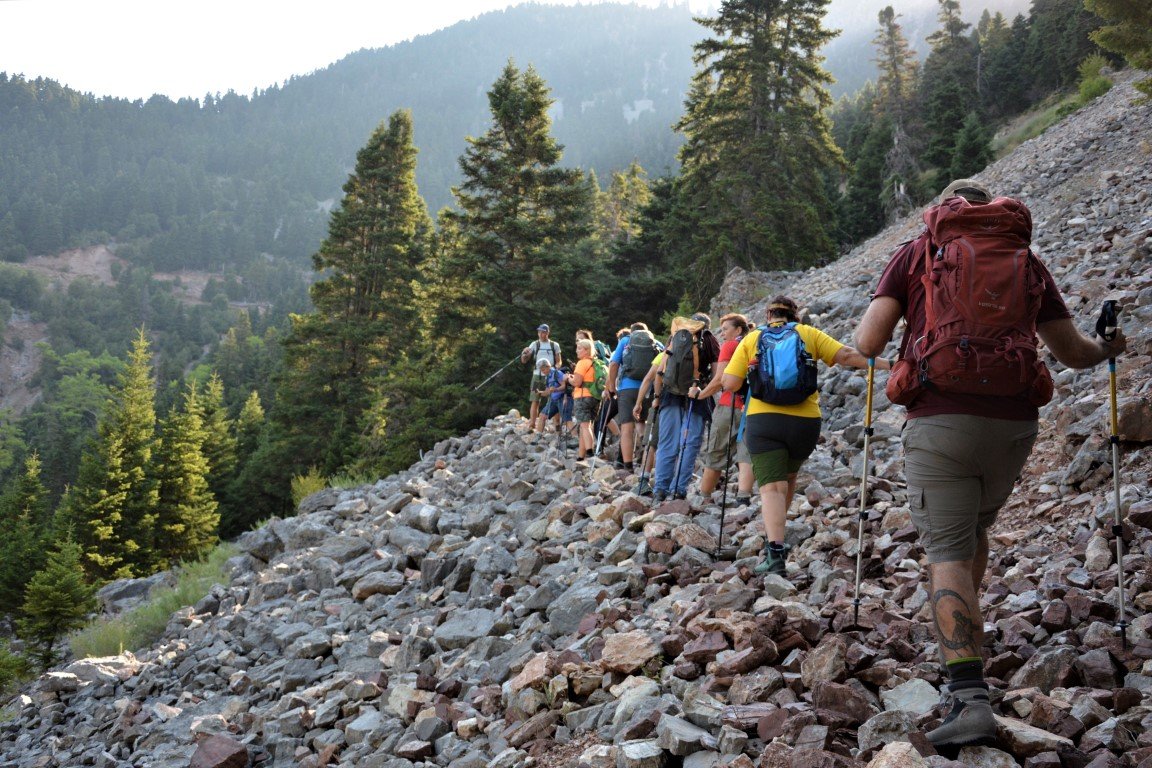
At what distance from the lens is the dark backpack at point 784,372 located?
5.48 metres

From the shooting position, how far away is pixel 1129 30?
12.9m

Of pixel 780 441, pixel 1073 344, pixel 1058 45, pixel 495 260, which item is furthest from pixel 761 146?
pixel 1058 45

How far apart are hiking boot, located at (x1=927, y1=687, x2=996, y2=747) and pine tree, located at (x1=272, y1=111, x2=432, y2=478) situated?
26.2m

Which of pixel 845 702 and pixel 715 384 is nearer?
pixel 845 702

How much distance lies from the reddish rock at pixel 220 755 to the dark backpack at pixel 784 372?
4873 millimetres

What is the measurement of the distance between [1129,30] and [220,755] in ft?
53.2

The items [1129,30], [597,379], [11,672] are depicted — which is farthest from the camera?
[11,672]

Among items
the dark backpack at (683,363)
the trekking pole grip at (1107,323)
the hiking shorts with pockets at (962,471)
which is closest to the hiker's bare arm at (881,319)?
the hiking shorts with pockets at (962,471)

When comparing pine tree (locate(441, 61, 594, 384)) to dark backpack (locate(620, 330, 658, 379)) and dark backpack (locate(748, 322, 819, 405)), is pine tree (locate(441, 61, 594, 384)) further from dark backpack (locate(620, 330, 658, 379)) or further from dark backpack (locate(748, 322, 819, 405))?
dark backpack (locate(748, 322, 819, 405))

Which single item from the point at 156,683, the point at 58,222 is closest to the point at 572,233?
the point at 156,683

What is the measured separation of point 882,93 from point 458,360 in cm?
4546

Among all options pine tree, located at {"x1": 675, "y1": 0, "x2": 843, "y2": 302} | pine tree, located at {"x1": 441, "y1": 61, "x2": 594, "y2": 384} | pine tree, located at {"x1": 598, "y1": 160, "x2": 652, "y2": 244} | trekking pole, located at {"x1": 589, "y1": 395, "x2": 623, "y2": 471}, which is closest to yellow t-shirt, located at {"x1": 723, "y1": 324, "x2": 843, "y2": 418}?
trekking pole, located at {"x1": 589, "y1": 395, "x2": 623, "y2": 471}

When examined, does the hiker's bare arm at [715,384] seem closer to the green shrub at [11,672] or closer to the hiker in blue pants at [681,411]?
the hiker in blue pants at [681,411]

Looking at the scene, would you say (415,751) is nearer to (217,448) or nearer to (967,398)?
(967,398)
